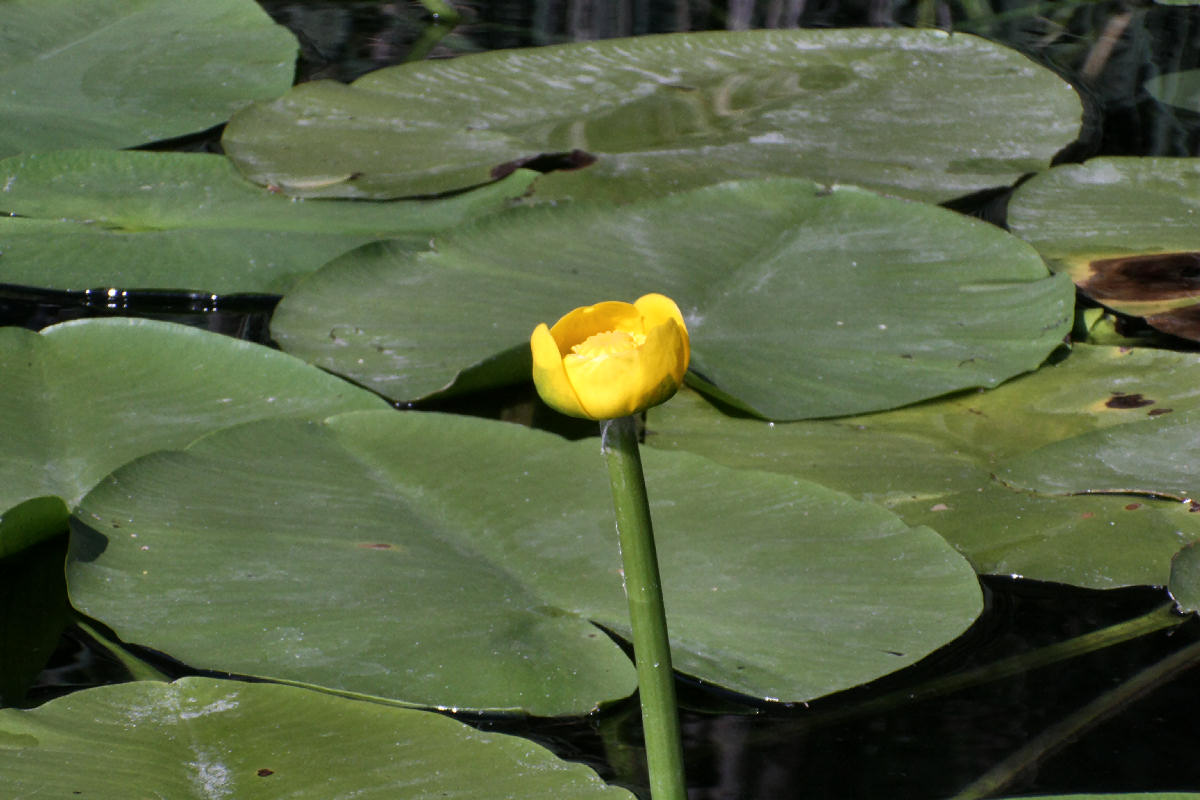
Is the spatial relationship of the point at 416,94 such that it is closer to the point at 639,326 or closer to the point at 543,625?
the point at 543,625

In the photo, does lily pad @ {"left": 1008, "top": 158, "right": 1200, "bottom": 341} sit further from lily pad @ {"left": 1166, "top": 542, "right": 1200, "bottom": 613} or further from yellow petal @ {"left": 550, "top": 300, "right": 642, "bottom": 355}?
yellow petal @ {"left": 550, "top": 300, "right": 642, "bottom": 355}

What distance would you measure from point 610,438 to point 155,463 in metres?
0.66

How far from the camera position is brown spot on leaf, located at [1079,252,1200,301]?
137cm

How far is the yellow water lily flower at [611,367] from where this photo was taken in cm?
43

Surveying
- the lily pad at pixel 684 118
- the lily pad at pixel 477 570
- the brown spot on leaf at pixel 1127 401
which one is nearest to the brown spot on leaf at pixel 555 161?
the lily pad at pixel 684 118

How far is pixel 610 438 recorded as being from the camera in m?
0.46

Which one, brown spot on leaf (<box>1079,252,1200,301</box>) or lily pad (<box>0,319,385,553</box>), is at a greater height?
brown spot on leaf (<box>1079,252,1200,301</box>)

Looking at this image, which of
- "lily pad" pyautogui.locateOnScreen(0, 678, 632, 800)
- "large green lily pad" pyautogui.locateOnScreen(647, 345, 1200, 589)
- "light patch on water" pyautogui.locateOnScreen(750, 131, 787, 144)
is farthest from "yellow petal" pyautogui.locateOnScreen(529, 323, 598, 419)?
"light patch on water" pyautogui.locateOnScreen(750, 131, 787, 144)

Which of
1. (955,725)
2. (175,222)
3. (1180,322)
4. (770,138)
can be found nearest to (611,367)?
(955,725)

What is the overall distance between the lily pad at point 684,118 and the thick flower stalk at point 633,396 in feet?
3.78

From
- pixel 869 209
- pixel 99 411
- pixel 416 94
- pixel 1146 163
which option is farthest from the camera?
pixel 416 94

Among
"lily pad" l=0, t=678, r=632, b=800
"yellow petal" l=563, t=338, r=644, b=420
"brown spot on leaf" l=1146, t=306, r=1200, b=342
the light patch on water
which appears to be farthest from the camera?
the light patch on water

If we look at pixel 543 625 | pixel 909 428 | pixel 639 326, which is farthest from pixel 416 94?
pixel 639 326

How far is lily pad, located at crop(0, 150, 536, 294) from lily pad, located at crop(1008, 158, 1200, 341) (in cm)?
69
